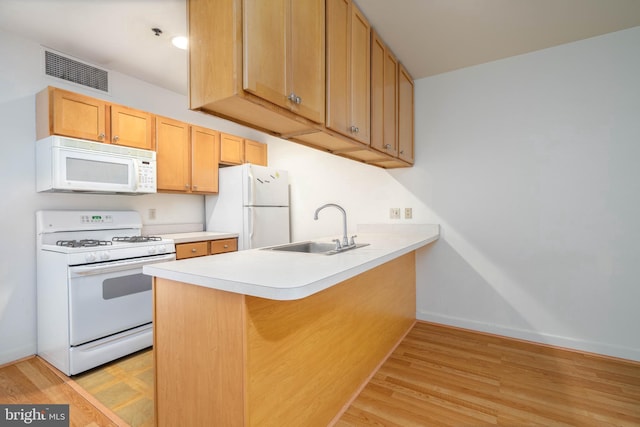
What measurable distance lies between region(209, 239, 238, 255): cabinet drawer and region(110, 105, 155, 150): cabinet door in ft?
3.57

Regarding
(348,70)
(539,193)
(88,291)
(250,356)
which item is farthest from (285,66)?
(539,193)

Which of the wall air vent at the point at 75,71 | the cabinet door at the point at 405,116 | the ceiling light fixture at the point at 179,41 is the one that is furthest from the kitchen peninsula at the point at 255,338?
the wall air vent at the point at 75,71

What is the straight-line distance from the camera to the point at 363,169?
128 inches

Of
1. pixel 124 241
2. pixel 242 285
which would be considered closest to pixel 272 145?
pixel 124 241

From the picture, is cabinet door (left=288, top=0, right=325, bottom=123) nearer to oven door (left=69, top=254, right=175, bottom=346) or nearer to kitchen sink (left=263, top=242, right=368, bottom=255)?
kitchen sink (left=263, top=242, right=368, bottom=255)

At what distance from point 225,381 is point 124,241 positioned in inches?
76.7

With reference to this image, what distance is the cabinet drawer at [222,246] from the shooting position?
122 inches

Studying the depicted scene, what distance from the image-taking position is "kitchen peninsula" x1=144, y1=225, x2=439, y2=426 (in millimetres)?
1087

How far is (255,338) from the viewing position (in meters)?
1.11

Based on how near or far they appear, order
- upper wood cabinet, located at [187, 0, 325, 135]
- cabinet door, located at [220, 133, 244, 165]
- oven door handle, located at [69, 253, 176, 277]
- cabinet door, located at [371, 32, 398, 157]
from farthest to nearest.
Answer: cabinet door, located at [220, 133, 244, 165], cabinet door, located at [371, 32, 398, 157], oven door handle, located at [69, 253, 176, 277], upper wood cabinet, located at [187, 0, 325, 135]

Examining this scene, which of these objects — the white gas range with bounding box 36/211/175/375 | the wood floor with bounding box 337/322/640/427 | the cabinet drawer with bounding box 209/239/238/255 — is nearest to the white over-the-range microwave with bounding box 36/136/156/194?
the white gas range with bounding box 36/211/175/375

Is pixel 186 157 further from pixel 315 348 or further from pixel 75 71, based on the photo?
pixel 315 348

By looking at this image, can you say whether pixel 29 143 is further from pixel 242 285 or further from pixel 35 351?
pixel 242 285

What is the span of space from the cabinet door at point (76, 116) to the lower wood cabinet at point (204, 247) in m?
1.12
